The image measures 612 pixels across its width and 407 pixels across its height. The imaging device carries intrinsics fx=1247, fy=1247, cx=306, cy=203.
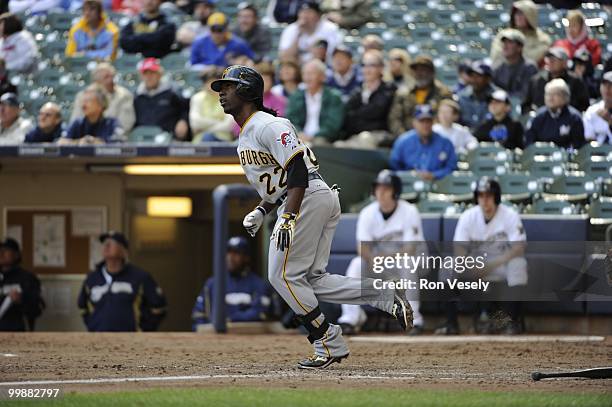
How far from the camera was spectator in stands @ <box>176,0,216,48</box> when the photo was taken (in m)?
14.3

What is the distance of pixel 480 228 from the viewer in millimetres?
→ 9977

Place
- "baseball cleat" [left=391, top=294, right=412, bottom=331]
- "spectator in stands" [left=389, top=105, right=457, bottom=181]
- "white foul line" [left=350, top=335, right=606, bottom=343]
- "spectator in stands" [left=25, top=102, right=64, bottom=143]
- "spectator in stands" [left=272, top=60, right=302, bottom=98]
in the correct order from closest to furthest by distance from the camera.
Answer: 1. "baseball cleat" [left=391, top=294, right=412, bottom=331]
2. "white foul line" [left=350, top=335, right=606, bottom=343]
3. "spectator in stands" [left=389, top=105, right=457, bottom=181]
4. "spectator in stands" [left=25, top=102, right=64, bottom=143]
5. "spectator in stands" [left=272, top=60, right=302, bottom=98]

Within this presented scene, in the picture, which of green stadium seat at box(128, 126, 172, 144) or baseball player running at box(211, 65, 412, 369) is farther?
green stadium seat at box(128, 126, 172, 144)

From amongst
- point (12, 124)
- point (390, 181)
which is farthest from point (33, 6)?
point (390, 181)

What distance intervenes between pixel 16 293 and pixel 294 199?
5.69m

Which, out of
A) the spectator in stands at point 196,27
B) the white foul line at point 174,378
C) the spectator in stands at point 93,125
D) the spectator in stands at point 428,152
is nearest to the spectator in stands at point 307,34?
the spectator in stands at point 196,27

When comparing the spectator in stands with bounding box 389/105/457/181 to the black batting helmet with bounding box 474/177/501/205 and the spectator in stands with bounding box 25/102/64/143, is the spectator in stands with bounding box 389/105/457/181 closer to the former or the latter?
the black batting helmet with bounding box 474/177/501/205

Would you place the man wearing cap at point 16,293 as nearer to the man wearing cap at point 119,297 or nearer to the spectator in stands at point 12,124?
the man wearing cap at point 119,297

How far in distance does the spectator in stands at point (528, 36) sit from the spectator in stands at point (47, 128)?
14.2 feet

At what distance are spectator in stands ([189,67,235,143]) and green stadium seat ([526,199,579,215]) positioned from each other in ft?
9.53

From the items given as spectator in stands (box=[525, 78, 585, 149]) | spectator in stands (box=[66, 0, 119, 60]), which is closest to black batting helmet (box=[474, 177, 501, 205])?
spectator in stands (box=[525, 78, 585, 149])

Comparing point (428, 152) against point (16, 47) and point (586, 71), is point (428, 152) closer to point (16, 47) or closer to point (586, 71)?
point (586, 71)

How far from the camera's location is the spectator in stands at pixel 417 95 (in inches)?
464

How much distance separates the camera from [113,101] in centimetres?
1248
